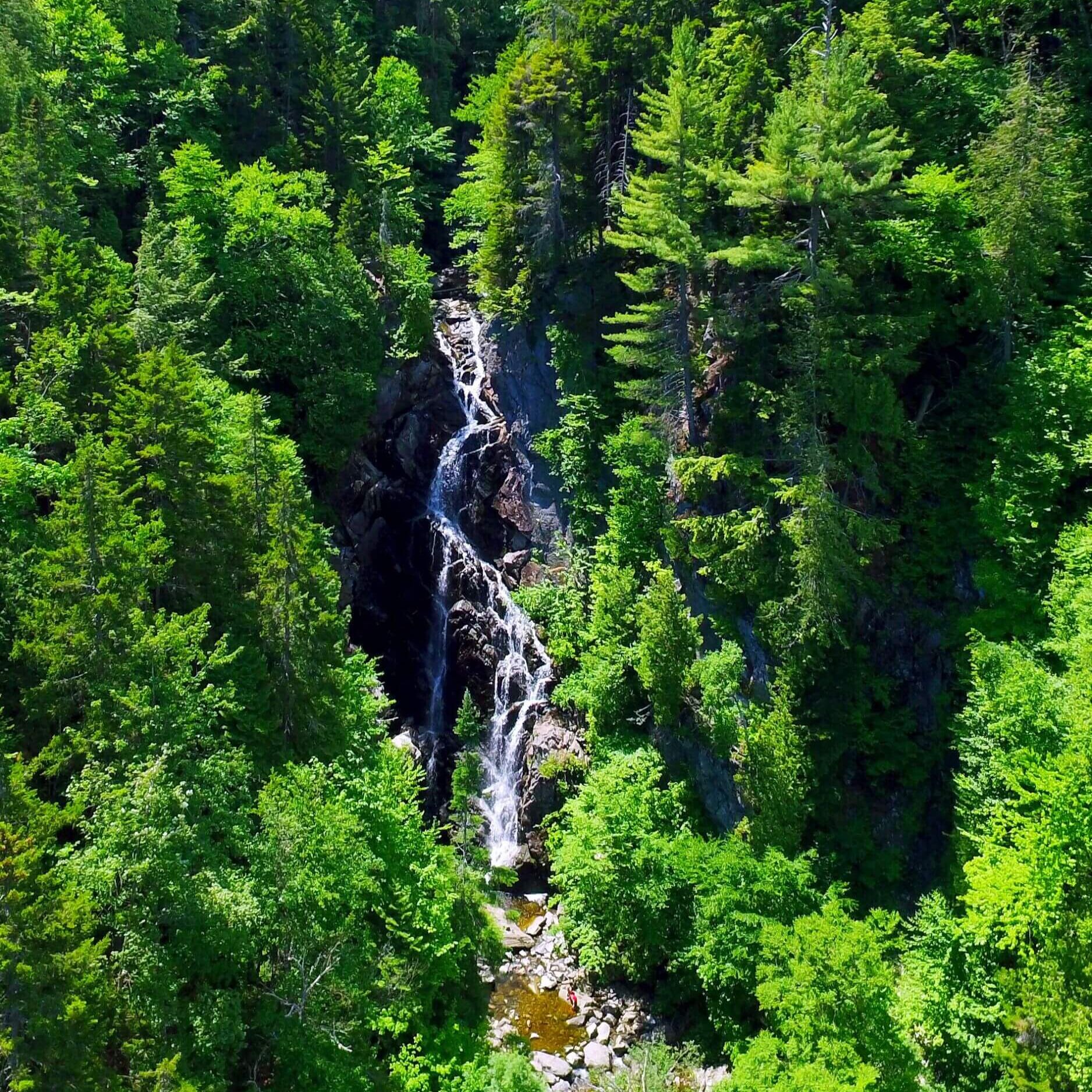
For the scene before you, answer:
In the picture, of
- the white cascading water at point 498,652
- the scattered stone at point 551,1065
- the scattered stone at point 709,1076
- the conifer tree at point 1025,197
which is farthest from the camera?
the white cascading water at point 498,652

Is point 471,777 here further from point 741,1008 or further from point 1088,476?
point 1088,476

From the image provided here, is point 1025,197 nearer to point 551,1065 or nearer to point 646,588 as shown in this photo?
point 646,588

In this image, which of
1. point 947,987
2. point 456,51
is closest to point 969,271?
point 947,987

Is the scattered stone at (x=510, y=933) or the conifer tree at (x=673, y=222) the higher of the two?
the conifer tree at (x=673, y=222)

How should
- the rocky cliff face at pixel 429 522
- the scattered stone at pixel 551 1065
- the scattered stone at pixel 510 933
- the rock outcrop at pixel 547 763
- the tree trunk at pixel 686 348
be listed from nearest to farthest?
the scattered stone at pixel 551 1065, the scattered stone at pixel 510 933, the tree trunk at pixel 686 348, the rock outcrop at pixel 547 763, the rocky cliff face at pixel 429 522

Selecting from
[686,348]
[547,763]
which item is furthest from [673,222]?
[547,763]

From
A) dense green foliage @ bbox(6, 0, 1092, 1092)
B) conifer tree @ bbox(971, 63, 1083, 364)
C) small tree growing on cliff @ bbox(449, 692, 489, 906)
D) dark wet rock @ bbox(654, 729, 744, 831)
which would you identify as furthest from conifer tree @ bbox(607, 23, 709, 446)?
small tree growing on cliff @ bbox(449, 692, 489, 906)

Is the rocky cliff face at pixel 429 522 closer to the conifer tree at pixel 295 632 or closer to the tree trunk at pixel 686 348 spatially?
the tree trunk at pixel 686 348

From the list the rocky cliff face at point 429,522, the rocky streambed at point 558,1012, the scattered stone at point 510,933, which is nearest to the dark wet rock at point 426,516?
the rocky cliff face at point 429,522
